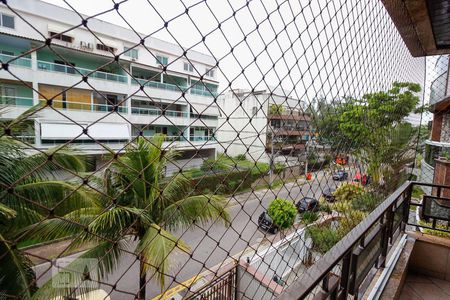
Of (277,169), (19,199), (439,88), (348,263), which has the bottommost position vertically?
(19,199)

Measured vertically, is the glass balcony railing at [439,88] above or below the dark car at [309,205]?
above

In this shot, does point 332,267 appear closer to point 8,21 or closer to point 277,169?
point 277,169

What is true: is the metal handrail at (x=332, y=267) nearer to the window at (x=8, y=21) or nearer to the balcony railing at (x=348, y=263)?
the balcony railing at (x=348, y=263)

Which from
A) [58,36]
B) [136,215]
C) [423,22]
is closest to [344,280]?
[58,36]

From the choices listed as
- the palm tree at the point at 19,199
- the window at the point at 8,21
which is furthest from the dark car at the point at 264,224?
the window at the point at 8,21

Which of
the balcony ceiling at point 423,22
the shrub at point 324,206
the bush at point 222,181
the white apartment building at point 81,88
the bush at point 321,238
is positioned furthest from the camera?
the bush at point 321,238

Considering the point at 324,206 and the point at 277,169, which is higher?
the point at 277,169

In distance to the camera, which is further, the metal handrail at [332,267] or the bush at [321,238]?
the bush at [321,238]

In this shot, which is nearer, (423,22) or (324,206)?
(324,206)

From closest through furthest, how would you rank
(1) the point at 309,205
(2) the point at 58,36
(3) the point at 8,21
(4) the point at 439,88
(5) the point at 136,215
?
1. (2) the point at 58,36
2. (1) the point at 309,205
3. (5) the point at 136,215
4. (4) the point at 439,88
5. (3) the point at 8,21

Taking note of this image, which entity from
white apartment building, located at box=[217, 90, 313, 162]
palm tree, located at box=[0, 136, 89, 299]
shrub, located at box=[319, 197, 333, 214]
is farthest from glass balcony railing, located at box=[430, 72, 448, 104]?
palm tree, located at box=[0, 136, 89, 299]

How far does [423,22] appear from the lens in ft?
5.06

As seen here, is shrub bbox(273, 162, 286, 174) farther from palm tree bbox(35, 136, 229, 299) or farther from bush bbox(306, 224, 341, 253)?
bush bbox(306, 224, 341, 253)

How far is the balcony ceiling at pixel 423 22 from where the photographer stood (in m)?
1.34
